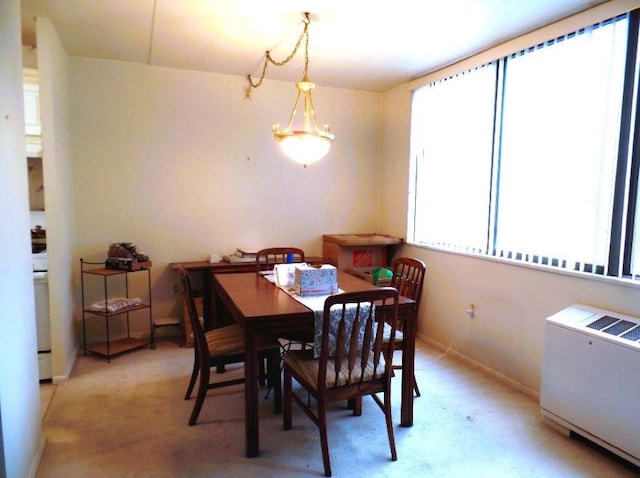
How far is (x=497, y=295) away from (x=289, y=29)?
251cm

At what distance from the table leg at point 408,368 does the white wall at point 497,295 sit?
3.40 ft

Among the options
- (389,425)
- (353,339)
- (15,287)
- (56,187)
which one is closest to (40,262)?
(56,187)

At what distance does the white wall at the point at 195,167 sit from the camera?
12.3ft

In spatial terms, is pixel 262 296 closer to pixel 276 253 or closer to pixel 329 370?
pixel 329 370

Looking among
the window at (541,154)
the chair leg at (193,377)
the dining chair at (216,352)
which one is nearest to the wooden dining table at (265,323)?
the dining chair at (216,352)

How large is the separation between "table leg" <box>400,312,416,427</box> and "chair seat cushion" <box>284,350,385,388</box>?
262 millimetres

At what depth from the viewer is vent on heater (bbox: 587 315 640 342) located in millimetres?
2141

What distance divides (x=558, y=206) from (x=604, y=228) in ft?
1.09

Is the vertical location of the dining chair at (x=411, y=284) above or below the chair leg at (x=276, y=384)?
above

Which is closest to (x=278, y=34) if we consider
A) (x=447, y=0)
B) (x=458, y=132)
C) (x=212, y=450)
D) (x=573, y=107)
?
(x=447, y=0)

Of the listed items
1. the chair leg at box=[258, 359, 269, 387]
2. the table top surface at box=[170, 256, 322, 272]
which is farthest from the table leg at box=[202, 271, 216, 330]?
the chair leg at box=[258, 359, 269, 387]

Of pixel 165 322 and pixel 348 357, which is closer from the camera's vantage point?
pixel 348 357

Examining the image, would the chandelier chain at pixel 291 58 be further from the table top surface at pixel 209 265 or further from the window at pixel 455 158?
the table top surface at pixel 209 265

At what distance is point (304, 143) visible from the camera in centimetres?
253
